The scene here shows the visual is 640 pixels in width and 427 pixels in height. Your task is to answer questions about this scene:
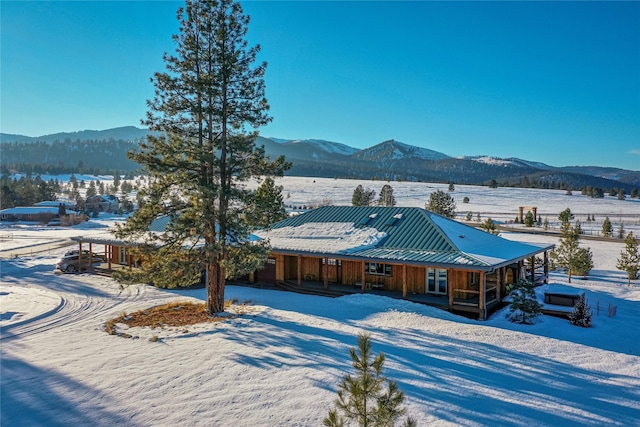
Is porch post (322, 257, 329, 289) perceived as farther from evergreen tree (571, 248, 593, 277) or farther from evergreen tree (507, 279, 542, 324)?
evergreen tree (571, 248, 593, 277)

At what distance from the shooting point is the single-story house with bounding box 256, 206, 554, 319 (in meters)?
16.4

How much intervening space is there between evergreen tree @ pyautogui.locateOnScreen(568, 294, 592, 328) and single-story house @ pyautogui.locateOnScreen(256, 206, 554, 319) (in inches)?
107

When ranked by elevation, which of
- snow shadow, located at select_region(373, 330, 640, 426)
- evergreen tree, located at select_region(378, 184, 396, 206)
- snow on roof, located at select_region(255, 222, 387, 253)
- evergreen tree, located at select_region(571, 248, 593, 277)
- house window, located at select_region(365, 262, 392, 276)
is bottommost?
evergreen tree, located at select_region(571, 248, 593, 277)

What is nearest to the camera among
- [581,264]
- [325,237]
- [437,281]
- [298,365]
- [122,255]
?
[298,365]

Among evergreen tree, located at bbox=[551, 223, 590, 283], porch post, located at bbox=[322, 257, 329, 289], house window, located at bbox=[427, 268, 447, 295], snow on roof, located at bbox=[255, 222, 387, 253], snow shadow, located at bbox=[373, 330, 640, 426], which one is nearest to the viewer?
snow shadow, located at bbox=[373, 330, 640, 426]

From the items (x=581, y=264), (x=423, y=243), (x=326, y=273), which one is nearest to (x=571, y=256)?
(x=581, y=264)

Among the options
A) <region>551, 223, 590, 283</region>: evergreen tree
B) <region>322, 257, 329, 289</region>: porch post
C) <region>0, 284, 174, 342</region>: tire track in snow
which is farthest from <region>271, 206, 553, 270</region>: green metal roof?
<region>551, 223, 590, 283</region>: evergreen tree

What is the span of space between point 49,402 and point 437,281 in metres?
14.2

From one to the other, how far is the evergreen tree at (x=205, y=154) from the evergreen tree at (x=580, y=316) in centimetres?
1159

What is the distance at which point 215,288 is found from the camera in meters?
15.7

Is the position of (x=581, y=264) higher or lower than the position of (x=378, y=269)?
lower

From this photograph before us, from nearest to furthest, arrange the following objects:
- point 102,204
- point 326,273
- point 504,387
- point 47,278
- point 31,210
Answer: point 504,387, point 326,273, point 47,278, point 31,210, point 102,204

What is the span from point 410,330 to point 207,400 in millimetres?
6972

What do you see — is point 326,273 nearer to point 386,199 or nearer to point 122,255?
point 122,255
